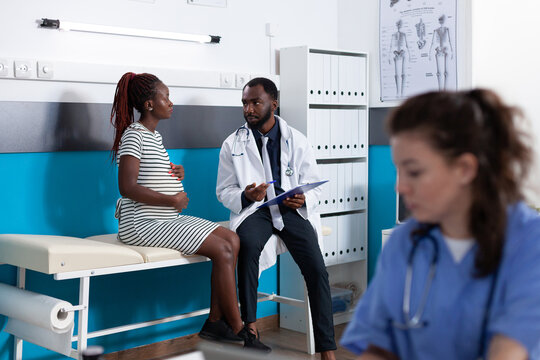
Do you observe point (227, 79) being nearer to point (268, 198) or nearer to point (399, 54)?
point (268, 198)

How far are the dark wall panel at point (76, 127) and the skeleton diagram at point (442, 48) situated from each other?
1137 millimetres

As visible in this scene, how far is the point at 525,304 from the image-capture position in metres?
0.93

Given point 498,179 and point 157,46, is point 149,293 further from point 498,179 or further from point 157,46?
point 498,179

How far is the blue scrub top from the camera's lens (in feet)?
3.05

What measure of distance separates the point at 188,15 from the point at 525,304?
254 cm

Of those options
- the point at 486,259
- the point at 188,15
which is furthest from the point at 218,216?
the point at 486,259

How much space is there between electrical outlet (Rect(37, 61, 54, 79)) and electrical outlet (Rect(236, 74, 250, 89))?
38.1 inches

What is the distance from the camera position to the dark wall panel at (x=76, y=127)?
2.61 metres

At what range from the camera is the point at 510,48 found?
10.8ft

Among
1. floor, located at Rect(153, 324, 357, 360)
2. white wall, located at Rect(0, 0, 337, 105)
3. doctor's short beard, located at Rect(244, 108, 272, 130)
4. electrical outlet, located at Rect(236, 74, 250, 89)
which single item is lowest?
floor, located at Rect(153, 324, 357, 360)

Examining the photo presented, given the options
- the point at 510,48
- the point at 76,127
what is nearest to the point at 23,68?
the point at 76,127

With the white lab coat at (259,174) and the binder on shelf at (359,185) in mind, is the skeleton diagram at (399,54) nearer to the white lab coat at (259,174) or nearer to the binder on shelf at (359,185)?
the binder on shelf at (359,185)

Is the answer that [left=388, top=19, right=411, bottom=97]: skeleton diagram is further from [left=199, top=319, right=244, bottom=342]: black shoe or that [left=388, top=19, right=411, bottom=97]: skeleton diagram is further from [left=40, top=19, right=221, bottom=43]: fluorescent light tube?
[left=199, top=319, right=244, bottom=342]: black shoe

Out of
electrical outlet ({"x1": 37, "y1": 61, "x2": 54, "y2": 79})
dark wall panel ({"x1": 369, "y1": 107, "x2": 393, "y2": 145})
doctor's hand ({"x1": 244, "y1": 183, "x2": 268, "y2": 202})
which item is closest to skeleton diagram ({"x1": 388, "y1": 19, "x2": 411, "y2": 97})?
dark wall panel ({"x1": 369, "y1": 107, "x2": 393, "y2": 145})
